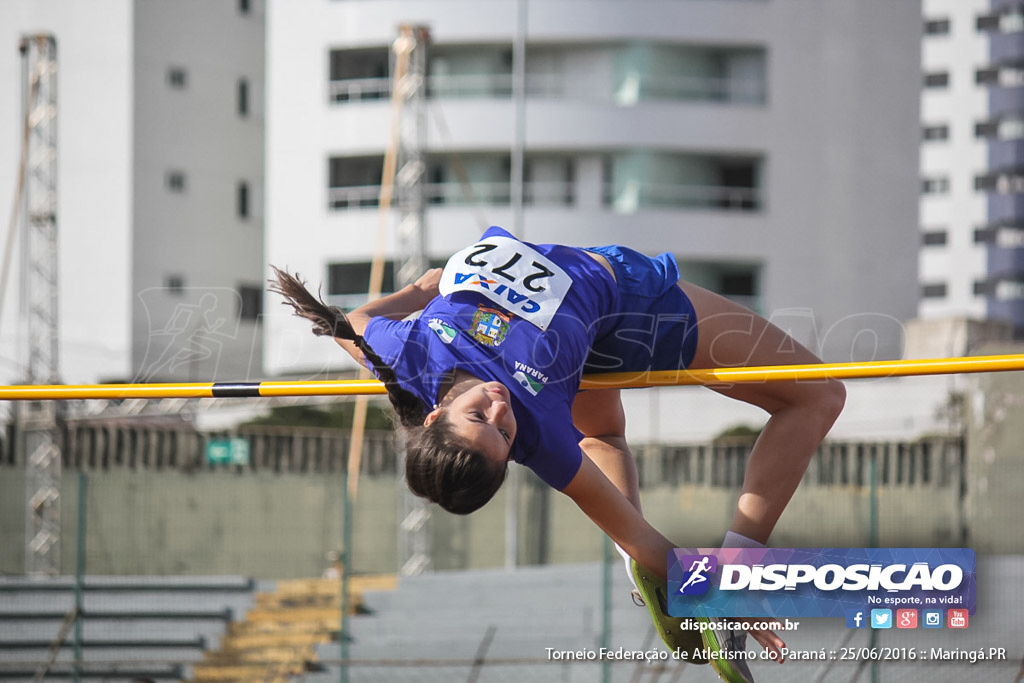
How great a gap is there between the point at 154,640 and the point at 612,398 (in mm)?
8096

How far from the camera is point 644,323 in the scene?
3.91 meters

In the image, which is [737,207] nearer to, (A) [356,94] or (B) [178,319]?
(A) [356,94]

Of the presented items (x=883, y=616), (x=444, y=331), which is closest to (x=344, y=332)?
(x=444, y=331)

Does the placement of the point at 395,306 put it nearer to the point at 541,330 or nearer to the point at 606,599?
the point at 541,330

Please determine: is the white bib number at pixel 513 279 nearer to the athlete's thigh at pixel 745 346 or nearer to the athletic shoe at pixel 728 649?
the athlete's thigh at pixel 745 346

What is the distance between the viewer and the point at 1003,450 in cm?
1501

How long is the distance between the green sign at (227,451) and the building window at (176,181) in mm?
11003

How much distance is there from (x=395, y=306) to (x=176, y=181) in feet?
75.6

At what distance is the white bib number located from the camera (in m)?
3.62

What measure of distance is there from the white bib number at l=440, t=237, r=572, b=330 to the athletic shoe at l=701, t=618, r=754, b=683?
1.04 meters

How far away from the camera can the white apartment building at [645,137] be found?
75.4ft

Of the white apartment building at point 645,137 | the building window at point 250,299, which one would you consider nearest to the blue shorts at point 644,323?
the white apartment building at point 645,137

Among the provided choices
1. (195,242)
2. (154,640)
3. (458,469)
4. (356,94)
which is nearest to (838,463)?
(154,640)

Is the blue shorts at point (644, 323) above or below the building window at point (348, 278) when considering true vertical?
above
